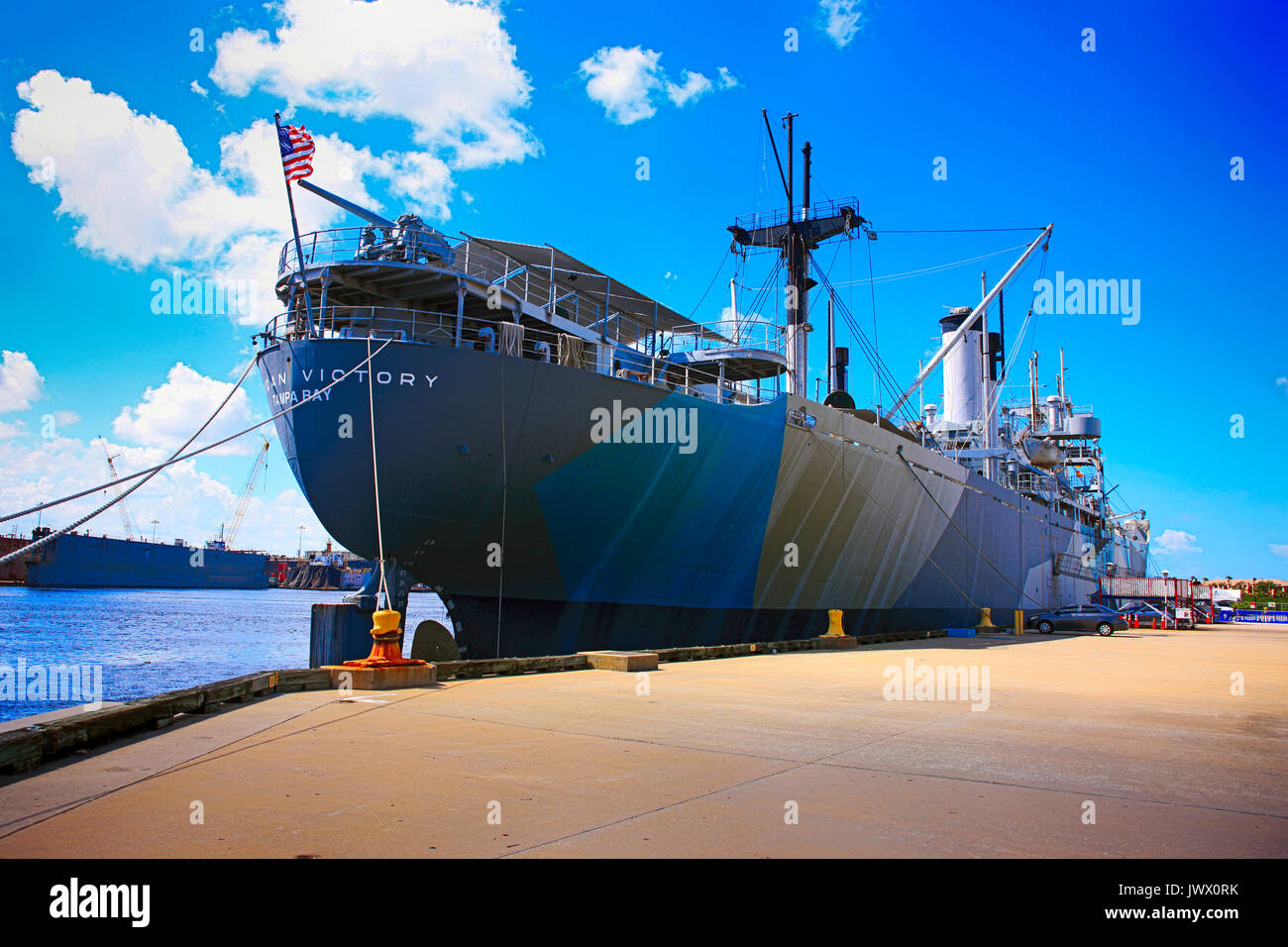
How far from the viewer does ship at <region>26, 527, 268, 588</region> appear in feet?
267

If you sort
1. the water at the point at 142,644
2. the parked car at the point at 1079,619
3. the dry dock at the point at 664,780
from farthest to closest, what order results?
the parked car at the point at 1079,619 < the water at the point at 142,644 < the dry dock at the point at 664,780

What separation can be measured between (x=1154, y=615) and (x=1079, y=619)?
1379cm

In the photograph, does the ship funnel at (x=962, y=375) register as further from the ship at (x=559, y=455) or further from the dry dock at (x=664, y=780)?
the dry dock at (x=664, y=780)

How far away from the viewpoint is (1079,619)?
92.2 ft

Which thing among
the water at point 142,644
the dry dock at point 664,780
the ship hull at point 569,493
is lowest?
the water at point 142,644

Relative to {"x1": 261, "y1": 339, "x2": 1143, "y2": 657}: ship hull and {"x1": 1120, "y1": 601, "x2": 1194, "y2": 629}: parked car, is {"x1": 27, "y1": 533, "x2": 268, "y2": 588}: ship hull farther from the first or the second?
{"x1": 1120, "y1": 601, "x2": 1194, "y2": 629}: parked car

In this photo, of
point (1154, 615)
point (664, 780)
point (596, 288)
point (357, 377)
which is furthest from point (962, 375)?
point (664, 780)

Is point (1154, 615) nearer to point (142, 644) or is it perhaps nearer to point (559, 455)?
point (559, 455)

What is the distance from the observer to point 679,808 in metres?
4.05

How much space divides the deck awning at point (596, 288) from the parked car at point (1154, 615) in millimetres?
28377

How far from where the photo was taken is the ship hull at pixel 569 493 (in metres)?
14.7

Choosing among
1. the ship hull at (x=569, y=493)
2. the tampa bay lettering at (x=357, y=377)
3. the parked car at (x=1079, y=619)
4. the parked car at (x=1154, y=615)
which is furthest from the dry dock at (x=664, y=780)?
the parked car at (x=1154, y=615)
